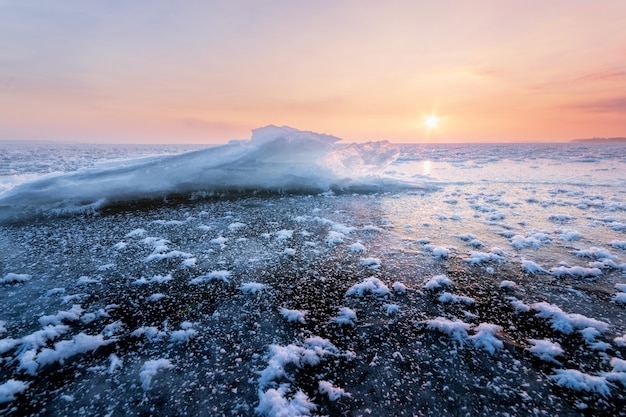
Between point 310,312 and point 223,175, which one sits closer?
point 310,312

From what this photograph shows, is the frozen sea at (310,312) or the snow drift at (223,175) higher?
the snow drift at (223,175)

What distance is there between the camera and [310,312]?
4180mm

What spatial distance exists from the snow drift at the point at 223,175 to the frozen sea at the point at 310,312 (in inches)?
33.7

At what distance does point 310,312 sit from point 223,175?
11.3m

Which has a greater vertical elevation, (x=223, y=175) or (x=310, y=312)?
(x=223, y=175)

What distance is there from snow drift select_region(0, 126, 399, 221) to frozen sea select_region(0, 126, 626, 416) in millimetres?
856

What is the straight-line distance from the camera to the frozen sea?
2.80 meters

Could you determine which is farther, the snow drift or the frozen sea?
the snow drift

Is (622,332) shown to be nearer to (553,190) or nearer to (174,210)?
(174,210)

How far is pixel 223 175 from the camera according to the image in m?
14.1

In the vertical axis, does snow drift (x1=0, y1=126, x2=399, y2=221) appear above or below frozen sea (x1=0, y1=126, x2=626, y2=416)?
above

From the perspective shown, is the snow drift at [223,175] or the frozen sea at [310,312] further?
the snow drift at [223,175]

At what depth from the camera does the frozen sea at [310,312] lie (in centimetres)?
280

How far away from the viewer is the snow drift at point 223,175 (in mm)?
10273
